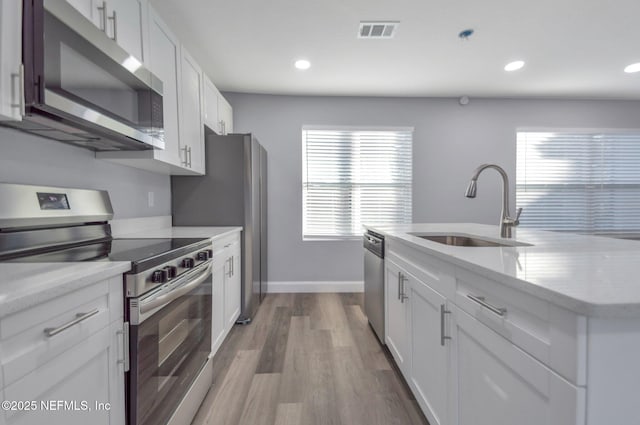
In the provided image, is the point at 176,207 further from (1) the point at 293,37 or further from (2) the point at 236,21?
(1) the point at 293,37

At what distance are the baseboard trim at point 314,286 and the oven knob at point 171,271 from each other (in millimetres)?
2428

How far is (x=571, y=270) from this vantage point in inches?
32.6

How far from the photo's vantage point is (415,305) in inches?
60.7

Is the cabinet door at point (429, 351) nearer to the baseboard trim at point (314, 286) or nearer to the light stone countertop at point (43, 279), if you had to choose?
the light stone countertop at point (43, 279)

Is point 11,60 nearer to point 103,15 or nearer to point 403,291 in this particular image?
point 103,15

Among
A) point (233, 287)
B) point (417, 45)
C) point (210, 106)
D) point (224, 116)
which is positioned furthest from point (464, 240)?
point (224, 116)

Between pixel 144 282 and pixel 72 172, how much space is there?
966 millimetres

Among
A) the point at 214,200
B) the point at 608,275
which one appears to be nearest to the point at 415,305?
the point at 608,275

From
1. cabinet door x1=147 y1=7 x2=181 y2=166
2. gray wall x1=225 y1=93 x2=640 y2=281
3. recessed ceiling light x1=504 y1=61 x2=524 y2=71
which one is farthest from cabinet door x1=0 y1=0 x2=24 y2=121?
recessed ceiling light x1=504 y1=61 x2=524 y2=71

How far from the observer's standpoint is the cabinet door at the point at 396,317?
5.57 ft

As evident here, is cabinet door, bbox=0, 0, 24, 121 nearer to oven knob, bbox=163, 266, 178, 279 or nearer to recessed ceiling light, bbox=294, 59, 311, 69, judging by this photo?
oven knob, bbox=163, 266, 178, 279

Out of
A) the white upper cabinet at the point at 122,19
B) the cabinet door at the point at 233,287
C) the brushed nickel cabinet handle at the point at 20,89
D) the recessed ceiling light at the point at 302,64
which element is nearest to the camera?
the brushed nickel cabinet handle at the point at 20,89

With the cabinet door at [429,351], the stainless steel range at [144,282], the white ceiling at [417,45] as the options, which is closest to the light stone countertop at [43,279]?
the stainless steel range at [144,282]

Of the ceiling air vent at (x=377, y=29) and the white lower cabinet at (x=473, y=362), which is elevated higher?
the ceiling air vent at (x=377, y=29)
